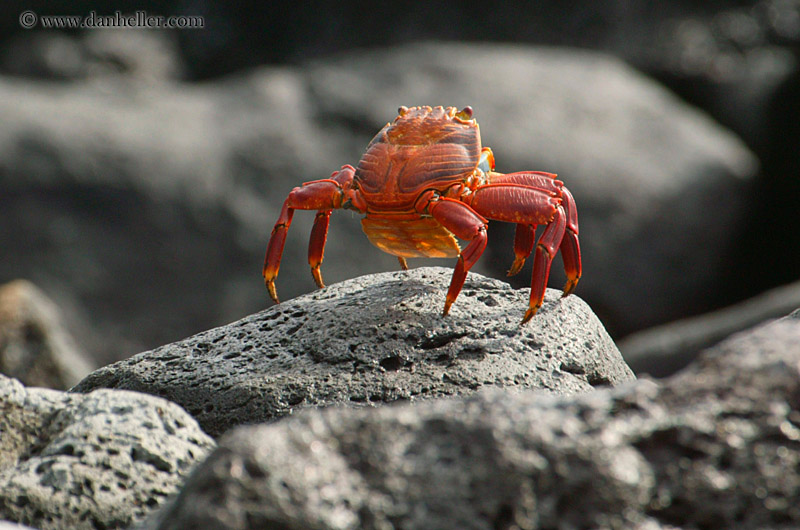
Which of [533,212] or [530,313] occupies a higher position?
[533,212]


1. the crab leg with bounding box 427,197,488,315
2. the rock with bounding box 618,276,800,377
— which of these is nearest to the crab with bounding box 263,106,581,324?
the crab leg with bounding box 427,197,488,315

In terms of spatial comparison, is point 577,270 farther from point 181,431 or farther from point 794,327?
point 181,431

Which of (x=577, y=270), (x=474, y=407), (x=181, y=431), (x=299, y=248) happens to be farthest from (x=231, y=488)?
(x=299, y=248)

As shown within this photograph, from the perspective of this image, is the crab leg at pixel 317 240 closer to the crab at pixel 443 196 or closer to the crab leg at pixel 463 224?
the crab at pixel 443 196

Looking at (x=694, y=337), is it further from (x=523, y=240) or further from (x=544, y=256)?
(x=544, y=256)

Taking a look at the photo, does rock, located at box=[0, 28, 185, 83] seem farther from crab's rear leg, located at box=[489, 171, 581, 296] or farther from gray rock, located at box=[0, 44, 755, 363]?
crab's rear leg, located at box=[489, 171, 581, 296]

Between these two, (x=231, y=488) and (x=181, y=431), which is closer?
(x=231, y=488)

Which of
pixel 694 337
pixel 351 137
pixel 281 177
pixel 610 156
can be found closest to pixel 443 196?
pixel 694 337

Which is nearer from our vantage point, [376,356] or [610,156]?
[376,356]
